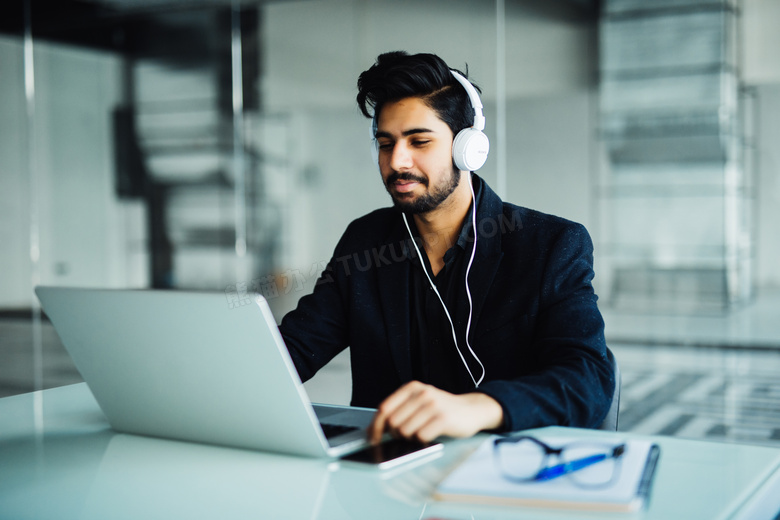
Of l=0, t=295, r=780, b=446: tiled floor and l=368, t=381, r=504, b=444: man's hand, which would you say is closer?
l=368, t=381, r=504, b=444: man's hand

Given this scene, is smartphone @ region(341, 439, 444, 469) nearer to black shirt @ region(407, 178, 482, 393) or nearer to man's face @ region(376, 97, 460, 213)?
black shirt @ region(407, 178, 482, 393)

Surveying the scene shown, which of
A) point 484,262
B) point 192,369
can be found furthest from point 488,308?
point 192,369

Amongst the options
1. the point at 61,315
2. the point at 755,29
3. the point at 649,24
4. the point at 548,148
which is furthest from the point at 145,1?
the point at 61,315

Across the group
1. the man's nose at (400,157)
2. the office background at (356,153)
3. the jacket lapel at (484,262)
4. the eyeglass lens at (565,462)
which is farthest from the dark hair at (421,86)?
the office background at (356,153)

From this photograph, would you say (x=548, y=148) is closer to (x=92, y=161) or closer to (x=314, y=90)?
(x=314, y=90)

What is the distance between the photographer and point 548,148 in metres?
5.05

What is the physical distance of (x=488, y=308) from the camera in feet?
4.75

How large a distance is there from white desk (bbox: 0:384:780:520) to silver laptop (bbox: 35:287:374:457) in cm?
3

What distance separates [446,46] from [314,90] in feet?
3.63

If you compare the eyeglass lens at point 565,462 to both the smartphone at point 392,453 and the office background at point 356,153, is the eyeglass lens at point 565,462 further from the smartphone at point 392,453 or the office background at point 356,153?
the office background at point 356,153

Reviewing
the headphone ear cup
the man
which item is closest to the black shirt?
the man

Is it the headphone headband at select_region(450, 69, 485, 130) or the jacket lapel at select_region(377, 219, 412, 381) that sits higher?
the headphone headband at select_region(450, 69, 485, 130)

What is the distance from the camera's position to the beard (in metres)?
1.53

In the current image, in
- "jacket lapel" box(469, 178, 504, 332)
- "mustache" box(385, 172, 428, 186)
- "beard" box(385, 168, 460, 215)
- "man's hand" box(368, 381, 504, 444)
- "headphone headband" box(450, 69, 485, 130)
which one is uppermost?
"headphone headband" box(450, 69, 485, 130)
